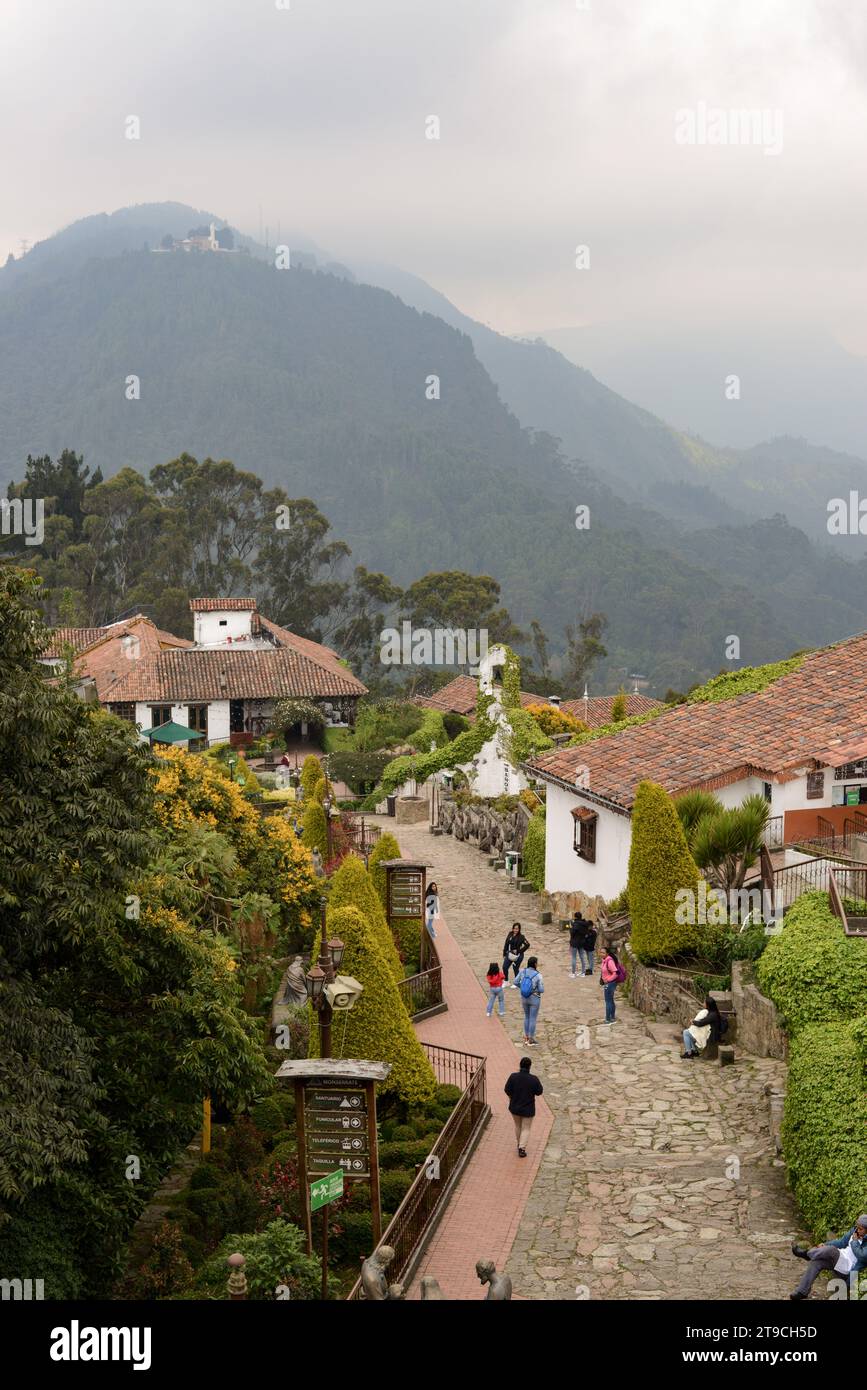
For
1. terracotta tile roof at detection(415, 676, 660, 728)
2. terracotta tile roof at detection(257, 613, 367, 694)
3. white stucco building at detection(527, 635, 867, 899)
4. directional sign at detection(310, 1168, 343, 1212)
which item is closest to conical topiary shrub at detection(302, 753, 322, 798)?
white stucco building at detection(527, 635, 867, 899)

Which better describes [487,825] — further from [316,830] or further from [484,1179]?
[484,1179]

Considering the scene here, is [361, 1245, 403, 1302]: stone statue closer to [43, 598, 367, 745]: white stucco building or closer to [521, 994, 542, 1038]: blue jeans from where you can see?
[521, 994, 542, 1038]: blue jeans

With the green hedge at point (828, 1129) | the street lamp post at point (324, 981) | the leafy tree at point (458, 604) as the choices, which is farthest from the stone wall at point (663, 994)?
the leafy tree at point (458, 604)

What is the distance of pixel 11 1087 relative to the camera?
31.8 ft

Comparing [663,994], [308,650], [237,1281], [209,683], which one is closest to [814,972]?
[663,994]

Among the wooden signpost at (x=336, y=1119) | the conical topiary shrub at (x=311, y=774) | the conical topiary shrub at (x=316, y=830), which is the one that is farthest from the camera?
the conical topiary shrub at (x=311, y=774)

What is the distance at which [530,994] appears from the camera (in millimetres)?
17109

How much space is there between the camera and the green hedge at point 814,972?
46.9ft

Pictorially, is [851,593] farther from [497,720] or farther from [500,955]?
[500,955]

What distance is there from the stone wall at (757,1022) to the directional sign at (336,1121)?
259 inches

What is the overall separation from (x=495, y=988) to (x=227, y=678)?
3233 cm

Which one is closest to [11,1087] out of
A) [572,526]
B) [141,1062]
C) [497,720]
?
[141,1062]

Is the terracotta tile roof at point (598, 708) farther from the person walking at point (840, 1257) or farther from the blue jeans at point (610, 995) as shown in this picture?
the person walking at point (840, 1257)
